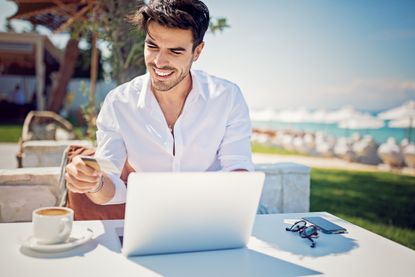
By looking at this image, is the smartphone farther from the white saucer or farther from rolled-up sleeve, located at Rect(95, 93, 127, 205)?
rolled-up sleeve, located at Rect(95, 93, 127, 205)

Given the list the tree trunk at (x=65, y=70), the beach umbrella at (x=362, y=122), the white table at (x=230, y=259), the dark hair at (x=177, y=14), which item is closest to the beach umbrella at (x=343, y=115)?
the beach umbrella at (x=362, y=122)

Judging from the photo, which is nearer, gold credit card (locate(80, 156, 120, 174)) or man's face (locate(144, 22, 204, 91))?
gold credit card (locate(80, 156, 120, 174))

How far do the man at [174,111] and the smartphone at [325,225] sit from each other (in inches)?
17.8

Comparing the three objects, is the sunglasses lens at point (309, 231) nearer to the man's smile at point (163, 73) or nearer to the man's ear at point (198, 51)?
the man's smile at point (163, 73)

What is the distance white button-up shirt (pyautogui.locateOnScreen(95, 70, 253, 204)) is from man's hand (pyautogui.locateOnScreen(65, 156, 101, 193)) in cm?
43

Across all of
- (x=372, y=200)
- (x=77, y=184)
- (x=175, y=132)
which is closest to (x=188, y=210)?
(x=77, y=184)

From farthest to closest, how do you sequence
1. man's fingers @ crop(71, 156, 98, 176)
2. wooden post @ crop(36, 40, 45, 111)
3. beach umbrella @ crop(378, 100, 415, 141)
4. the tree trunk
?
beach umbrella @ crop(378, 100, 415, 141) < wooden post @ crop(36, 40, 45, 111) < the tree trunk < man's fingers @ crop(71, 156, 98, 176)

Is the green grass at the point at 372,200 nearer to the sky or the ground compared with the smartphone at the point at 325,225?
nearer to the ground

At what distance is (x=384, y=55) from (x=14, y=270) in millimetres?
80387

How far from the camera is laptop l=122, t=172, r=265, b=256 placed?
3.23ft

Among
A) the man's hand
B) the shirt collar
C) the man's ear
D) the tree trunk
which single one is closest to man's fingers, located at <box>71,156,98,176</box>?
the man's hand

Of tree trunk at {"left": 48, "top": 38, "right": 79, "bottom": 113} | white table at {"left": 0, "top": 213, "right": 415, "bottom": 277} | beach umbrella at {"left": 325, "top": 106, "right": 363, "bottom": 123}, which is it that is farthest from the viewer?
beach umbrella at {"left": 325, "top": 106, "right": 363, "bottom": 123}

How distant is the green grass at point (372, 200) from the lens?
4.17 meters

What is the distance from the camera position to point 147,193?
98cm
